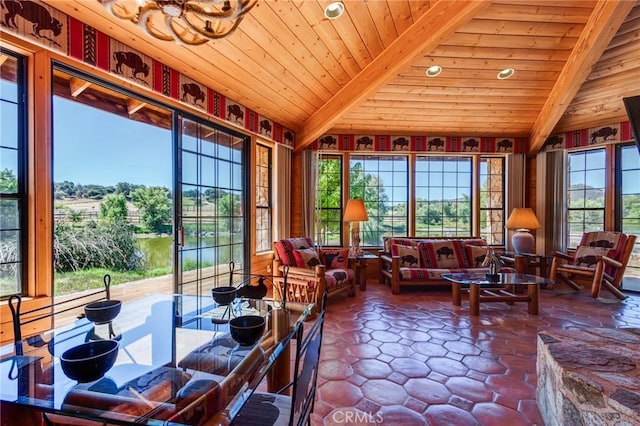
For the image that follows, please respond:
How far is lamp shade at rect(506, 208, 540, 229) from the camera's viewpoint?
496 centimetres

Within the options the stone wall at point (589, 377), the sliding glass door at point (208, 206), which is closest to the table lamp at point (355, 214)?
the sliding glass door at point (208, 206)

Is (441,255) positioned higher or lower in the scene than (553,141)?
lower

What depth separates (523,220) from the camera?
5.00 m

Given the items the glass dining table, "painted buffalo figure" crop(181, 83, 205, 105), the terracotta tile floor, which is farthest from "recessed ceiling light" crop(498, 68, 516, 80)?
the glass dining table

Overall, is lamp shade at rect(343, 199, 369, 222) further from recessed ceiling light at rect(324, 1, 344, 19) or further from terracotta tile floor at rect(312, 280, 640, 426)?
recessed ceiling light at rect(324, 1, 344, 19)

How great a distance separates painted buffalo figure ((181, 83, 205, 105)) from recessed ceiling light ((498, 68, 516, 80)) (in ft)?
12.5

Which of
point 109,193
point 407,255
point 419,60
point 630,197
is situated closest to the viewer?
point 419,60

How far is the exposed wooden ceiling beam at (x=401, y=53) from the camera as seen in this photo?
9.36 ft

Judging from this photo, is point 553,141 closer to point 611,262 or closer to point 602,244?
point 602,244

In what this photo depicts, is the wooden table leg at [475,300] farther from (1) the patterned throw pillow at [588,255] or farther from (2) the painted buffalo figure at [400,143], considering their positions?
(2) the painted buffalo figure at [400,143]

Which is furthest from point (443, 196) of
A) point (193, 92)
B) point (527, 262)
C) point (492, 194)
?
point (193, 92)

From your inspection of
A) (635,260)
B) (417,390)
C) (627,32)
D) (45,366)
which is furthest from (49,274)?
(635,260)

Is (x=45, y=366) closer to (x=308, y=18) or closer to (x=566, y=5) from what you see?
(x=308, y=18)

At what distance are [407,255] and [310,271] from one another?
1.80 meters
